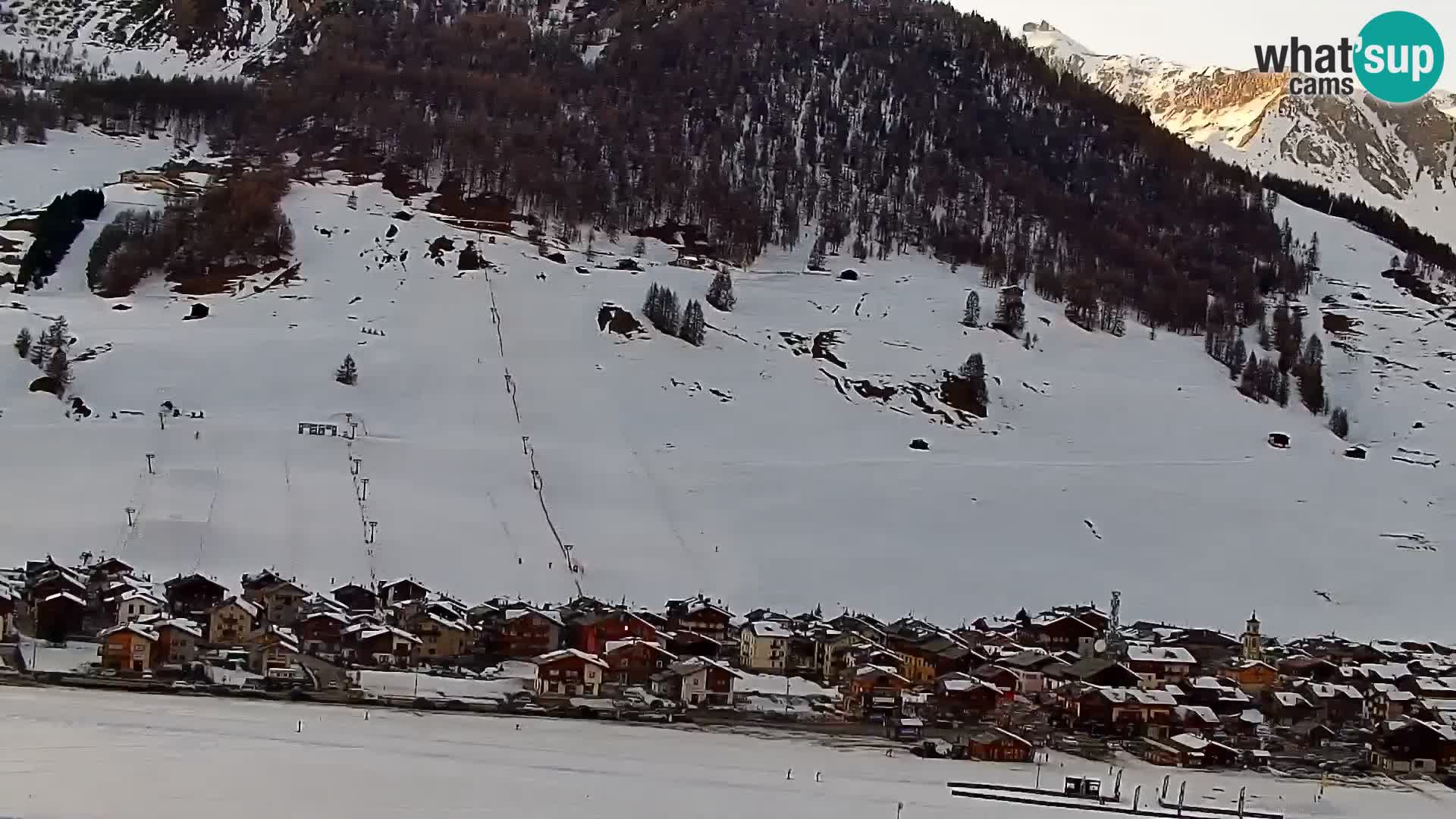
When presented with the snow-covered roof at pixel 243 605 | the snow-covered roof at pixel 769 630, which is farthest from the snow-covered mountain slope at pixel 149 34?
the snow-covered roof at pixel 769 630

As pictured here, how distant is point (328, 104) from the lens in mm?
69750

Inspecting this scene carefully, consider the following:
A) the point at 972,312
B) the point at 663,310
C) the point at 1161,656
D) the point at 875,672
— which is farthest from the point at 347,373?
the point at 972,312

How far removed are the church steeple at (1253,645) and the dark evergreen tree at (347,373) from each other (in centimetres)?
2440

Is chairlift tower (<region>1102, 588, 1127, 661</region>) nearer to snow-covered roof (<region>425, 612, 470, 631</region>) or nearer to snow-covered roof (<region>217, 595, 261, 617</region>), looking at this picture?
snow-covered roof (<region>425, 612, 470, 631</region>)

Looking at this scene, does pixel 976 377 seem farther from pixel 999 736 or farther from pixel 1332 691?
pixel 999 736

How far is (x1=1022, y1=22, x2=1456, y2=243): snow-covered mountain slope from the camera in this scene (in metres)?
136

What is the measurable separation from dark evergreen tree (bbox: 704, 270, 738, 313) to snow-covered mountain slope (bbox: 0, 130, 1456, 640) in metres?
0.60

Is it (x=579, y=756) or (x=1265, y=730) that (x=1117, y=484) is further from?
(x=579, y=756)

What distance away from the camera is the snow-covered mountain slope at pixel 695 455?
27141 millimetres


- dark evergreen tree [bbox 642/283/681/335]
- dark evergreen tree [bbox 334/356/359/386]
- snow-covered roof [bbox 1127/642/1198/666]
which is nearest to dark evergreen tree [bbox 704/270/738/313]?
dark evergreen tree [bbox 642/283/681/335]

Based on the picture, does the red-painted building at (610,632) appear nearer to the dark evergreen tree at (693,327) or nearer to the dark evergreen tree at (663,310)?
the dark evergreen tree at (693,327)

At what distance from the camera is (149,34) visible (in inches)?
3755

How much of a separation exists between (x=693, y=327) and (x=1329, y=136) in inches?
4954

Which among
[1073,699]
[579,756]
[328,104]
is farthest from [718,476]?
[328,104]
